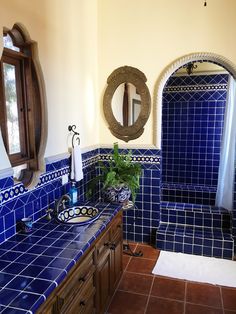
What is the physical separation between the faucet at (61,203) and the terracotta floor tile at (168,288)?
1107 mm

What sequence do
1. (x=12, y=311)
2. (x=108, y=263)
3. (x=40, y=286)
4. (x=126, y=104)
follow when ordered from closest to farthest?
(x=12, y=311)
(x=40, y=286)
(x=108, y=263)
(x=126, y=104)

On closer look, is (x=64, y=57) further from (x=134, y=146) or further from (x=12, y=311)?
(x=12, y=311)

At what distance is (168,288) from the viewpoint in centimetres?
246

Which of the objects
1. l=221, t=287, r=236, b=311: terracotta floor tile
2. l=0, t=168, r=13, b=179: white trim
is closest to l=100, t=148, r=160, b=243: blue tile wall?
l=221, t=287, r=236, b=311: terracotta floor tile

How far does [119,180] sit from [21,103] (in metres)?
1.27

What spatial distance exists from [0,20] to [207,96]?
3.40 meters

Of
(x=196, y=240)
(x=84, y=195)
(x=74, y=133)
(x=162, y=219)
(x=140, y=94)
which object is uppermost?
(x=140, y=94)

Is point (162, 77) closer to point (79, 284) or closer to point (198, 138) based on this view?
point (198, 138)

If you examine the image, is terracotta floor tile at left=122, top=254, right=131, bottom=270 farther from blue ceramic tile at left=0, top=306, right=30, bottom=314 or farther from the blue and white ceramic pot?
blue ceramic tile at left=0, top=306, right=30, bottom=314

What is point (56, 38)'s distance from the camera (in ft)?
7.25

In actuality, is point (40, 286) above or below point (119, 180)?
below

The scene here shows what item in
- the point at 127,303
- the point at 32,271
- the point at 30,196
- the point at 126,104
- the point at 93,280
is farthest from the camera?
the point at 126,104

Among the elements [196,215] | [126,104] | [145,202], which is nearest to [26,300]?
[145,202]

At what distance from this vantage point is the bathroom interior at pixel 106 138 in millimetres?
1630
